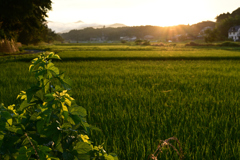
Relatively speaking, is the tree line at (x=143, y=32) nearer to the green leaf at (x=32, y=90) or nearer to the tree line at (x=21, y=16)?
the tree line at (x=21, y=16)

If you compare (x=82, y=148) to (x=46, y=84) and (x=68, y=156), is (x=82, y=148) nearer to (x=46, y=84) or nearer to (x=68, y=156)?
(x=68, y=156)

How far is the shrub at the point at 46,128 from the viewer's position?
2.57 ft

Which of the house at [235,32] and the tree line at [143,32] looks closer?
the house at [235,32]

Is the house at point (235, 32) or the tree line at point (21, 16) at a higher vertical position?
the house at point (235, 32)

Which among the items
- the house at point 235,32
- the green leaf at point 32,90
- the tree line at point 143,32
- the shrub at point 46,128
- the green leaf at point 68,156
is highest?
the tree line at point 143,32

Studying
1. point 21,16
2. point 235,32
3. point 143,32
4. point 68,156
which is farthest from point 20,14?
point 143,32

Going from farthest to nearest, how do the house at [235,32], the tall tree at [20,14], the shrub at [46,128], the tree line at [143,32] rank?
the tree line at [143,32], the house at [235,32], the tall tree at [20,14], the shrub at [46,128]

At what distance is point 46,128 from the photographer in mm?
842

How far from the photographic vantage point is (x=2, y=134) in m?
0.81

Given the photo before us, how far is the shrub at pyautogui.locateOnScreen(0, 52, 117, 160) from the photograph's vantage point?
2.57 feet

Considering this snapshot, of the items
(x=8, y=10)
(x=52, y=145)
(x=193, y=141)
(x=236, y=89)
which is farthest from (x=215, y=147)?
(x=8, y=10)

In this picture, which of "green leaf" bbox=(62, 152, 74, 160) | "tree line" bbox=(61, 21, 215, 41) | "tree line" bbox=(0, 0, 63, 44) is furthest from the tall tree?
"tree line" bbox=(61, 21, 215, 41)

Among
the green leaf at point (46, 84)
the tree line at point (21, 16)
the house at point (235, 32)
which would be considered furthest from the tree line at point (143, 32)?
the green leaf at point (46, 84)

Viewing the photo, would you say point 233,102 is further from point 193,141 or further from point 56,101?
point 56,101
